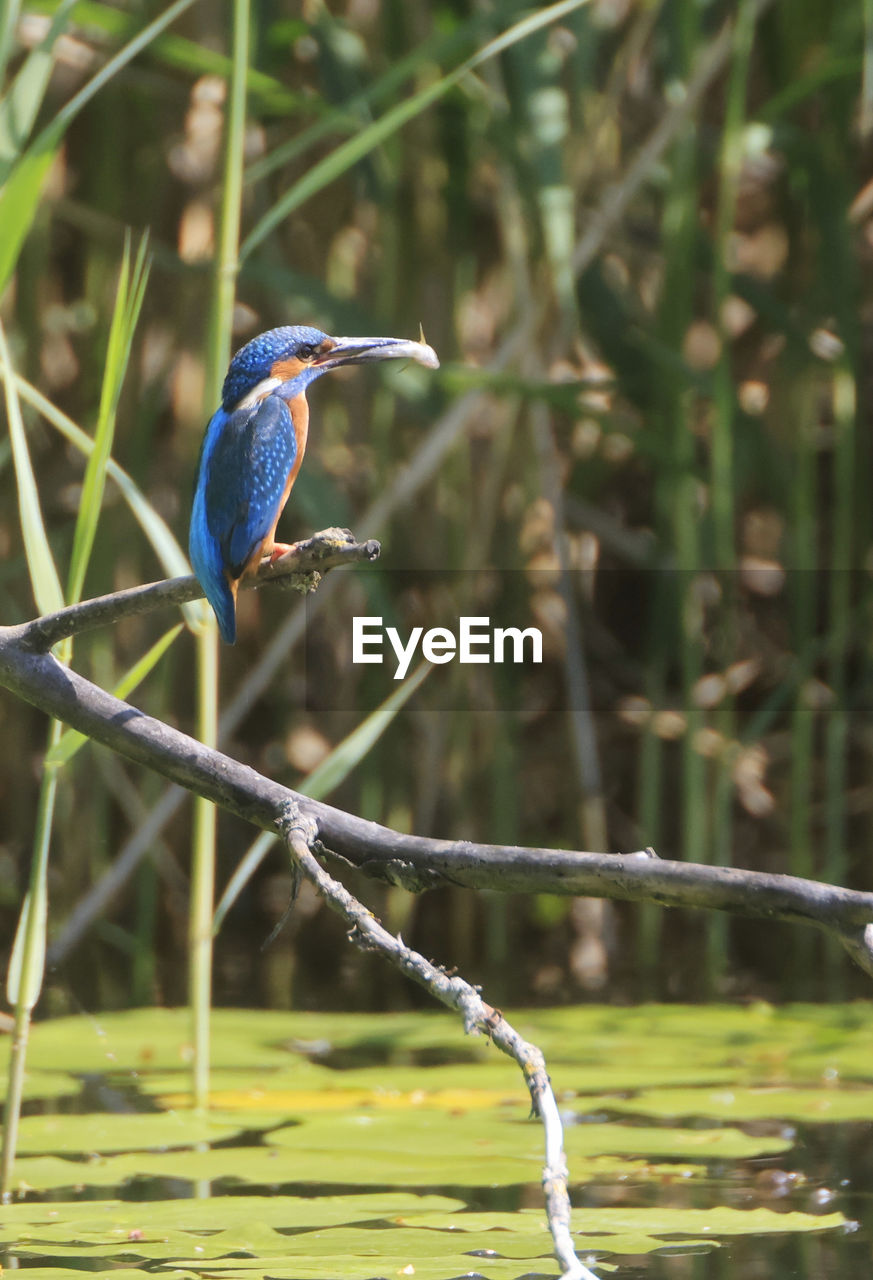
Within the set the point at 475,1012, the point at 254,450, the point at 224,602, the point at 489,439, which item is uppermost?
the point at 489,439

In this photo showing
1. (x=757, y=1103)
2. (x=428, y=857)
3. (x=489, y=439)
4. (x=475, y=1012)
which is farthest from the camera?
(x=489, y=439)

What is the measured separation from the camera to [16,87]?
1.52 meters

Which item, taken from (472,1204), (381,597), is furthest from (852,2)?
(472,1204)

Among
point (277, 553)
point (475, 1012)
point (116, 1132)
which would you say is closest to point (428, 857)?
point (475, 1012)

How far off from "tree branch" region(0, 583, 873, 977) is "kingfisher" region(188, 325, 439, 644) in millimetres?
87

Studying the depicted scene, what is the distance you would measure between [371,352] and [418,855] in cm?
42

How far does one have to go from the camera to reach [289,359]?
123cm

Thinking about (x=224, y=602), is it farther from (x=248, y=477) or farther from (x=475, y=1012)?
(x=475, y=1012)

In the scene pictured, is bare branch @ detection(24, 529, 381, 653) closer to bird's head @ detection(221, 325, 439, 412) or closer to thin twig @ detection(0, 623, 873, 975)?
thin twig @ detection(0, 623, 873, 975)

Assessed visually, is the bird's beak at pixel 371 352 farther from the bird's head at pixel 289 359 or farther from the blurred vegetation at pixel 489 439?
the blurred vegetation at pixel 489 439

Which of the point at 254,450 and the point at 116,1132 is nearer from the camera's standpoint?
the point at 254,450

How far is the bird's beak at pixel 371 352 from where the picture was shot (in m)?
1.18

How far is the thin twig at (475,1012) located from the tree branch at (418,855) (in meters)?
0.05

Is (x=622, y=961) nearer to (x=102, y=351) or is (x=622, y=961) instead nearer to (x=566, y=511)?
(x=566, y=511)
